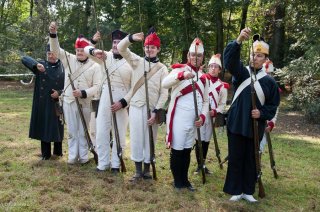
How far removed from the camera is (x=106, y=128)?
6.80m

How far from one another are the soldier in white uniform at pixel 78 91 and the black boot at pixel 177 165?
1959mm

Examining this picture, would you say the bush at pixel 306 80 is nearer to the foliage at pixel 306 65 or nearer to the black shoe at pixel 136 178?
the foliage at pixel 306 65

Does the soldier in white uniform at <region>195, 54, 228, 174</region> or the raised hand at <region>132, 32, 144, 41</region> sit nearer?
the raised hand at <region>132, 32, 144, 41</region>

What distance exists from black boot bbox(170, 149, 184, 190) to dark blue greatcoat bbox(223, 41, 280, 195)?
709mm

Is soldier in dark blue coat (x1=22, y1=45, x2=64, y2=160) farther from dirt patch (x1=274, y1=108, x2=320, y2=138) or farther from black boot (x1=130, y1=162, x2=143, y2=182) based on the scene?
dirt patch (x1=274, y1=108, x2=320, y2=138)

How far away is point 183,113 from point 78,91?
6.55 ft

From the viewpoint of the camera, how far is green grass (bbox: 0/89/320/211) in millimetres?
5417

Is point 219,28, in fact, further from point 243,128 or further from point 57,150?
point 243,128

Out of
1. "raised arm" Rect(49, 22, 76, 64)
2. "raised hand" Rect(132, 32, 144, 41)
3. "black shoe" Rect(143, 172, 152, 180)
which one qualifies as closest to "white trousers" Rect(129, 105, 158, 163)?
"black shoe" Rect(143, 172, 152, 180)

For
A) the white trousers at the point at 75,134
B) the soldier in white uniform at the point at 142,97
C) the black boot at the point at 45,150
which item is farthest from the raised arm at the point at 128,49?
the black boot at the point at 45,150

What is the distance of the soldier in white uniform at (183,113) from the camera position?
19.1 ft

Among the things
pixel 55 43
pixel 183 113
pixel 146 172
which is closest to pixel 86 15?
pixel 55 43

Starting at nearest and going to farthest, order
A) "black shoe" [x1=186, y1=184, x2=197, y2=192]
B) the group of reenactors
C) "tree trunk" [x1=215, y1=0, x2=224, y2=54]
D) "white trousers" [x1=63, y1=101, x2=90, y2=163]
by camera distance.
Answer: the group of reenactors < "black shoe" [x1=186, y1=184, x2=197, y2=192] < "white trousers" [x1=63, y1=101, x2=90, y2=163] < "tree trunk" [x1=215, y1=0, x2=224, y2=54]

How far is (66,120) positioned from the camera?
729cm
